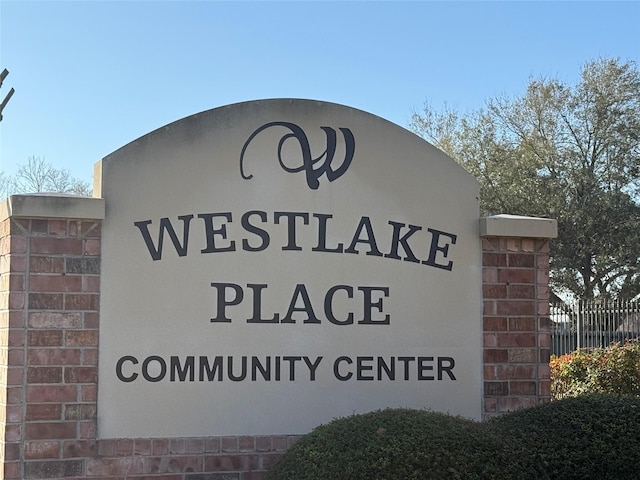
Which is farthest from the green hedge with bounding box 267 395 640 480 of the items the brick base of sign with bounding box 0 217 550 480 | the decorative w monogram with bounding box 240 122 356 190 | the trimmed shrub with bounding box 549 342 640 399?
the trimmed shrub with bounding box 549 342 640 399

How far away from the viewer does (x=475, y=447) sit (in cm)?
571

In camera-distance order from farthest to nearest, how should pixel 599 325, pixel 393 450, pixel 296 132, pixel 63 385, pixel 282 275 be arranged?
pixel 599 325 < pixel 296 132 < pixel 282 275 < pixel 63 385 < pixel 393 450

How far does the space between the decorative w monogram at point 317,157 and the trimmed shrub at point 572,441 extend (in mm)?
2298

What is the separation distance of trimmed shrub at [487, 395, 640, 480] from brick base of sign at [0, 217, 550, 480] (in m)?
1.80

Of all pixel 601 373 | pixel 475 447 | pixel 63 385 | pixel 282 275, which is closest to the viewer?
pixel 475 447

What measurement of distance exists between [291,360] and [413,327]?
1050mm

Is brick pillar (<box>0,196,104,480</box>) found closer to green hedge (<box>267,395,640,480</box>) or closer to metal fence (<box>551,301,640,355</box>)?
green hedge (<box>267,395,640,480</box>)

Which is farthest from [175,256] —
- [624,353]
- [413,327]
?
[624,353]

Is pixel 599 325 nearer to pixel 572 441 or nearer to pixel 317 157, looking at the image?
pixel 317 157

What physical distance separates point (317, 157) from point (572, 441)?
9.44 ft

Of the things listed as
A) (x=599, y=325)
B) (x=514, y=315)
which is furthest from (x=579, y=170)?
(x=514, y=315)

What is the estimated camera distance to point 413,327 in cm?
714

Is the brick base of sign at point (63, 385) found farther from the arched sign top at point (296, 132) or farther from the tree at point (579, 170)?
the tree at point (579, 170)

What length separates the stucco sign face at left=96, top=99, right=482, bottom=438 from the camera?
21.4 feet
